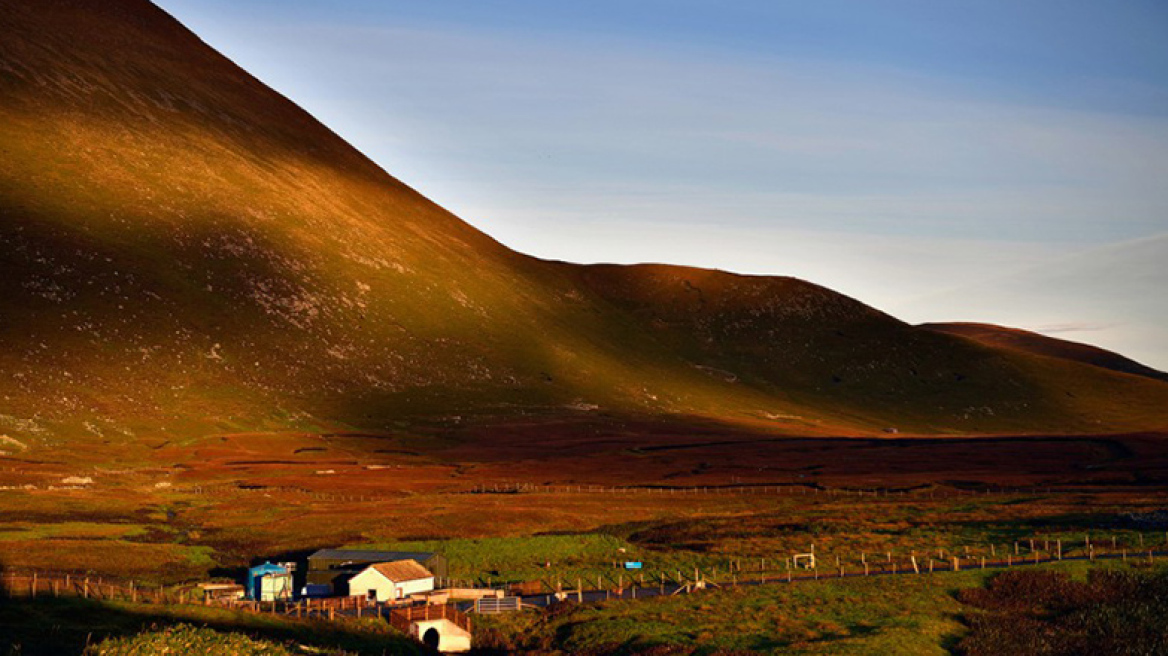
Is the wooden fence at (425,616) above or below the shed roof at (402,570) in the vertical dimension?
below

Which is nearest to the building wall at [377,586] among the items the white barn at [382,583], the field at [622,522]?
the white barn at [382,583]

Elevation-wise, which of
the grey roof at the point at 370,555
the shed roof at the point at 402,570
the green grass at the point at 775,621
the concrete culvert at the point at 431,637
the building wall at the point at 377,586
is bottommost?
the concrete culvert at the point at 431,637

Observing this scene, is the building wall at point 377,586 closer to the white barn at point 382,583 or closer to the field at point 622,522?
the white barn at point 382,583

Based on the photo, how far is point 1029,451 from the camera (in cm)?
19062

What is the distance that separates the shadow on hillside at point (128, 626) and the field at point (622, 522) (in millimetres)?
416

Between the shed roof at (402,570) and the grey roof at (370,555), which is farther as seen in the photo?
the grey roof at (370,555)

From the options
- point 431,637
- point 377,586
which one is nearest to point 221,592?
point 377,586

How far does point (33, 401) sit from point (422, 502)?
269 ft

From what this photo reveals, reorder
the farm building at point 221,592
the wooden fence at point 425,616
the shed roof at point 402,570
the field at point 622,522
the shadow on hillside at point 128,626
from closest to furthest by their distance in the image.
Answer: the shadow on hillside at point 128,626 < the field at point 622,522 < the wooden fence at point 425,616 < the farm building at point 221,592 < the shed roof at point 402,570

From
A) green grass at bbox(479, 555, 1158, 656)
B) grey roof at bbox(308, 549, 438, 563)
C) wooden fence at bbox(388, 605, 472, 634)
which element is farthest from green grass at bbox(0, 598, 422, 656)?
grey roof at bbox(308, 549, 438, 563)

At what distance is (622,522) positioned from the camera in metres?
109

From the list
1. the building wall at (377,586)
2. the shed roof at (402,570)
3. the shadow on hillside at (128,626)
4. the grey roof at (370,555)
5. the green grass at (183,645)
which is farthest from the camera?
the grey roof at (370,555)

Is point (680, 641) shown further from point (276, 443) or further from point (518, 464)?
point (276, 443)

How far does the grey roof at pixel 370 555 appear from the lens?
7600cm
